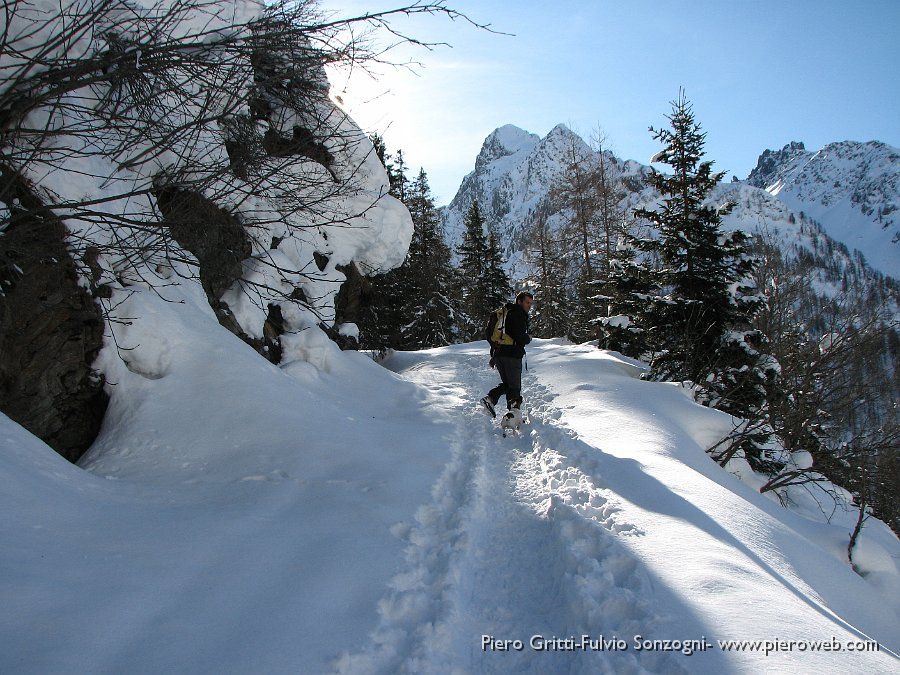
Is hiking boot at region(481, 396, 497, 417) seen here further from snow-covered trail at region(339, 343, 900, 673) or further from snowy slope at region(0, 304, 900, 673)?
snow-covered trail at region(339, 343, 900, 673)

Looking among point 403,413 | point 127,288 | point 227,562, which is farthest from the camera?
point 403,413

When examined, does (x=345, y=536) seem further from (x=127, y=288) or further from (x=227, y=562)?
(x=127, y=288)

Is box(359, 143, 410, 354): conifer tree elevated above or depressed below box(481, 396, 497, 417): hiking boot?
above

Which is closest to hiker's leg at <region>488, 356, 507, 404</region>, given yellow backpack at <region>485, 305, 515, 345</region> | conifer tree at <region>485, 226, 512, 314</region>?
yellow backpack at <region>485, 305, 515, 345</region>

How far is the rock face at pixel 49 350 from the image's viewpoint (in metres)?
4.32

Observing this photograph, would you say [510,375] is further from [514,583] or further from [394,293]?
[394,293]

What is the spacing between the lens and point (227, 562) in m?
2.87

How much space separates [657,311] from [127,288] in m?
11.3

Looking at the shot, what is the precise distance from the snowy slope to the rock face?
0.34 metres

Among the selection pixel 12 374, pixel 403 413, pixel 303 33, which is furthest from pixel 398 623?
pixel 403 413

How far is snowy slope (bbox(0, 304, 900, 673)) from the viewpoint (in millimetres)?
2301

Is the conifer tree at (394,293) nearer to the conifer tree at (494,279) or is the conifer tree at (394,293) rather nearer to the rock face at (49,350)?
the conifer tree at (494,279)

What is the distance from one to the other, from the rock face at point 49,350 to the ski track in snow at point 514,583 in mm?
3806

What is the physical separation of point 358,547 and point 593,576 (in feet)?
5.45
